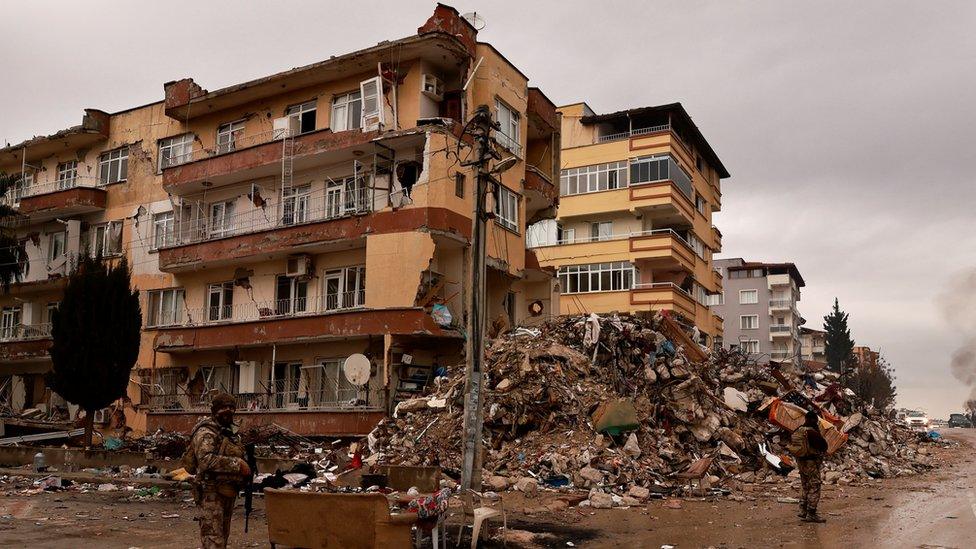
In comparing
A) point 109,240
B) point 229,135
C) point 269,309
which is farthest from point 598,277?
point 109,240

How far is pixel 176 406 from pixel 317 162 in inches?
422

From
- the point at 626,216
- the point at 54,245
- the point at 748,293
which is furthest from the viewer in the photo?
the point at 748,293

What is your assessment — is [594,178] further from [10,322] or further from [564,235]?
[10,322]

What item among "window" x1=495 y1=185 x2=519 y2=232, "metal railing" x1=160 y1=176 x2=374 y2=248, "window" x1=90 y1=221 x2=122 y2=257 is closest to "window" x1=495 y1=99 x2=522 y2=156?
"window" x1=495 y1=185 x2=519 y2=232

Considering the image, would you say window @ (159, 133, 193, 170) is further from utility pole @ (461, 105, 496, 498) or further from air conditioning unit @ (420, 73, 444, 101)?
utility pole @ (461, 105, 496, 498)

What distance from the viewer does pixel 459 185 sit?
2584 centimetres

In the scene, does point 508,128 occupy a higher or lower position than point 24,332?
higher

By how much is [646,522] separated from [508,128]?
18155 millimetres

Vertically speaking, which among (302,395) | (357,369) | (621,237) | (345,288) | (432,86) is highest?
(432,86)

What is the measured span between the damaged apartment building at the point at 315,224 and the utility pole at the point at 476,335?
7366 mm

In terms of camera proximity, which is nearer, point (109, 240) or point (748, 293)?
point (109, 240)

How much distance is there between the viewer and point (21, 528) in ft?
38.1

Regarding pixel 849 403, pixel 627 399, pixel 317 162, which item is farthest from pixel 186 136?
pixel 849 403

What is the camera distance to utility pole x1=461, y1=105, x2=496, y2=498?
45.8ft
